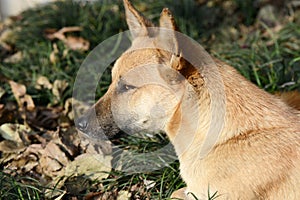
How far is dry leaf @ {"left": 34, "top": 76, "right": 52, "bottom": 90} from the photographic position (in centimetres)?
548

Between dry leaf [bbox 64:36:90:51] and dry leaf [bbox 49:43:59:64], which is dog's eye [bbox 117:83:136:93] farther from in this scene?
dry leaf [bbox 64:36:90:51]

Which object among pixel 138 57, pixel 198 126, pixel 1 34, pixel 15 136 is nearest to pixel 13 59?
pixel 1 34

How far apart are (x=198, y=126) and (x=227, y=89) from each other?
32cm

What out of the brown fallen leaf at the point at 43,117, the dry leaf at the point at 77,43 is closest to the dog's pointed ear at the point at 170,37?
the brown fallen leaf at the point at 43,117

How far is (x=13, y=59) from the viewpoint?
6.28 meters

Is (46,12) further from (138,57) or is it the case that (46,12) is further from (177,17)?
(138,57)

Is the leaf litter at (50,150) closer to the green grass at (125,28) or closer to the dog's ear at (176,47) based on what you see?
the green grass at (125,28)

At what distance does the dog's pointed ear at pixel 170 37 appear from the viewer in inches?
128

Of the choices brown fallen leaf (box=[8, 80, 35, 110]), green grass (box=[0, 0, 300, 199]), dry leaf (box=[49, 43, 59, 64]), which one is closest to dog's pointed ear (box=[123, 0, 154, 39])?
green grass (box=[0, 0, 300, 199])

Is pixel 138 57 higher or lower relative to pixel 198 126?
higher

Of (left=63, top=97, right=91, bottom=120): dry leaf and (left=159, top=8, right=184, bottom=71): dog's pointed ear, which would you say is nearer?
(left=159, top=8, right=184, bottom=71): dog's pointed ear

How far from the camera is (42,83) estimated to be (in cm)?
551

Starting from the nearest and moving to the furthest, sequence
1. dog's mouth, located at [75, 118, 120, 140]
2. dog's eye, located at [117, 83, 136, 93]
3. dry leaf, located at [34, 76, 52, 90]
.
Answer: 1. dog's eye, located at [117, 83, 136, 93]
2. dog's mouth, located at [75, 118, 120, 140]
3. dry leaf, located at [34, 76, 52, 90]

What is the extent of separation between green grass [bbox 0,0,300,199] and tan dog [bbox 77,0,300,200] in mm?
221
